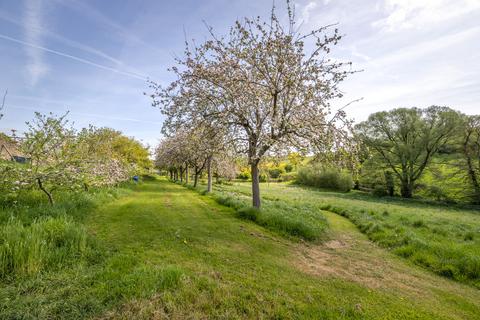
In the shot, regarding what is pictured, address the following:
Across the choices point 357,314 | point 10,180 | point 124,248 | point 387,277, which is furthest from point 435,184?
point 10,180

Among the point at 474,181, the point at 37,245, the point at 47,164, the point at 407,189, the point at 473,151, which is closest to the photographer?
the point at 37,245

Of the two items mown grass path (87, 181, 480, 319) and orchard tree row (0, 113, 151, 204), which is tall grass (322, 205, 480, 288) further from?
orchard tree row (0, 113, 151, 204)

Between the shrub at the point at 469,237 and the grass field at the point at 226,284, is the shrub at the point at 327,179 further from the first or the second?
the grass field at the point at 226,284

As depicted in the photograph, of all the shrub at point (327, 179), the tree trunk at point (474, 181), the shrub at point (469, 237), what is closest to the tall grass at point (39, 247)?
the shrub at point (469, 237)

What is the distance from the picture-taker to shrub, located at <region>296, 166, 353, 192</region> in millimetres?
44125

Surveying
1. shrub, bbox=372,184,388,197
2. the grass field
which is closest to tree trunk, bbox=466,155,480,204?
shrub, bbox=372,184,388,197

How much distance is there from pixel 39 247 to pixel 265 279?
501 centimetres

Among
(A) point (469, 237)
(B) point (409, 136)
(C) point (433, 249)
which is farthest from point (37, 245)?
(B) point (409, 136)

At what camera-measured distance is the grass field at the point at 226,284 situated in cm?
374

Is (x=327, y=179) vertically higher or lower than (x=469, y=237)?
higher

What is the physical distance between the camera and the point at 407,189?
33719 millimetres

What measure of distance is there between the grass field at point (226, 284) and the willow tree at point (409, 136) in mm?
29007

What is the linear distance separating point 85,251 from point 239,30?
31.4 feet

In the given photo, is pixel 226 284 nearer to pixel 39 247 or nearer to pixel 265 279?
pixel 265 279
